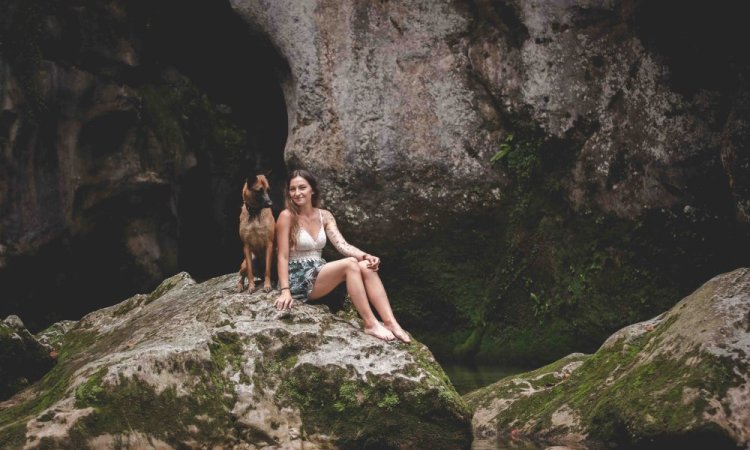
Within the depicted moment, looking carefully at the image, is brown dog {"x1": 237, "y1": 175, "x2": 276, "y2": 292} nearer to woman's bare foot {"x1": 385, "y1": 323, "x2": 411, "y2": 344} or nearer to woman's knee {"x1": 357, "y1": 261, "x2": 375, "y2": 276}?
woman's knee {"x1": 357, "y1": 261, "x2": 375, "y2": 276}

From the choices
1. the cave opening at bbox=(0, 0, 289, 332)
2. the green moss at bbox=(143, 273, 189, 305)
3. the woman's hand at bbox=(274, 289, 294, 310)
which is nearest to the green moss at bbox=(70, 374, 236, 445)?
the woman's hand at bbox=(274, 289, 294, 310)

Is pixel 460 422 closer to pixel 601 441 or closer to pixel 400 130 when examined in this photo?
pixel 601 441

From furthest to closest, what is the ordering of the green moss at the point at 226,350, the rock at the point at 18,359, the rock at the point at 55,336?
the rock at the point at 55,336
the rock at the point at 18,359
the green moss at the point at 226,350

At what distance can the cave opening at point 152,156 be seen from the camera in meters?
13.3

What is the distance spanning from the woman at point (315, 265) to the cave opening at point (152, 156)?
524cm

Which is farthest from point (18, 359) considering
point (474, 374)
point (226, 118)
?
point (226, 118)

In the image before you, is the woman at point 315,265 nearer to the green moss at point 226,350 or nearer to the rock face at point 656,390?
the green moss at point 226,350

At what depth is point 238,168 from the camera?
16594 millimetres

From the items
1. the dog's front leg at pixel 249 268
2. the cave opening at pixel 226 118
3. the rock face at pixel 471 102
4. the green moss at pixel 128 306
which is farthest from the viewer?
the cave opening at pixel 226 118

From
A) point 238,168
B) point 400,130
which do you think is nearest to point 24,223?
point 238,168

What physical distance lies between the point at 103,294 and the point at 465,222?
6.95 m

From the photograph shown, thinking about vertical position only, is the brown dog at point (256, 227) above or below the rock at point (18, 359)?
above

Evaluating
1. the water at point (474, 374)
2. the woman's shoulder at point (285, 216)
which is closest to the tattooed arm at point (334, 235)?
the woman's shoulder at point (285, 216)

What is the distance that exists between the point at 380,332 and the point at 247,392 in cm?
110
